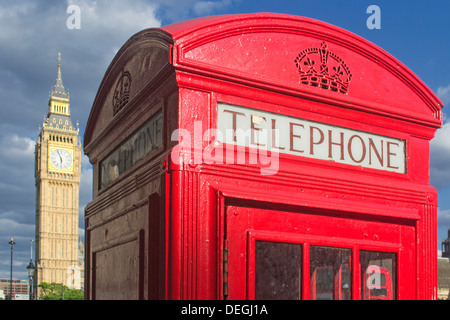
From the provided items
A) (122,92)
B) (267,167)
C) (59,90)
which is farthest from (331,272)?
(59,90)

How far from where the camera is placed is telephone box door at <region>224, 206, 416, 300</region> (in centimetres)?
271

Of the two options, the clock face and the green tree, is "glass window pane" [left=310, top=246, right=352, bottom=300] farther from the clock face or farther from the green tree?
the clock face

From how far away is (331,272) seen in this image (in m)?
3.01

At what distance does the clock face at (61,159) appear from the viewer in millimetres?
87625

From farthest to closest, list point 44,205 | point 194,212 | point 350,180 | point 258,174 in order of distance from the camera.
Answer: point 44,205 < point 350,180 < point 258,174 < point 194,212

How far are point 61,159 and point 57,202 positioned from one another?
21.5 ft

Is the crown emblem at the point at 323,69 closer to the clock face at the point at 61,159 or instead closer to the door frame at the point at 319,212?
the door frame at the point at 319,212

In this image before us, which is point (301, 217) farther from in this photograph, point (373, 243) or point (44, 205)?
point (44, 205)

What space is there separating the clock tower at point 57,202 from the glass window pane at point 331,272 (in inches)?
3378

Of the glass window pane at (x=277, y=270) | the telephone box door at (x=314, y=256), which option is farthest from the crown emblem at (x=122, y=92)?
the glass window pane at (x=277, y=270)

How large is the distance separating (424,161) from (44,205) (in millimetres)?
87734
